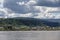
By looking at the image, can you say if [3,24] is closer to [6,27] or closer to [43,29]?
[6,27]

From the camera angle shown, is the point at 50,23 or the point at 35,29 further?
the point at 35,29

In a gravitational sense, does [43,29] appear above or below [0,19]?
below

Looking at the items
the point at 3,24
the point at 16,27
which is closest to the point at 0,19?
the point at 3,24

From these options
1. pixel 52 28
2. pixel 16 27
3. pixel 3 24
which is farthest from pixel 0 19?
pixel 52 28

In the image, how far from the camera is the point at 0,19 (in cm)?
1627

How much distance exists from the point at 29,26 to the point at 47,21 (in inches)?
55.8

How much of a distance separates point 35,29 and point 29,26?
25.0 inches

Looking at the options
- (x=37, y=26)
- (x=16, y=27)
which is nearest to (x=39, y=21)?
(x=37, y=26)

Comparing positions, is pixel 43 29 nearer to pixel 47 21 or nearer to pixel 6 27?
pixel 47 21

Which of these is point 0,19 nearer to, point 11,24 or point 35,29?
point 11,24

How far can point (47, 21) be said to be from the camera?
16.0 m

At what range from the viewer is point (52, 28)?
16.4 meters

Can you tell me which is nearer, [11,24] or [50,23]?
[50,23]

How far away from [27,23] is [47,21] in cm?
146
